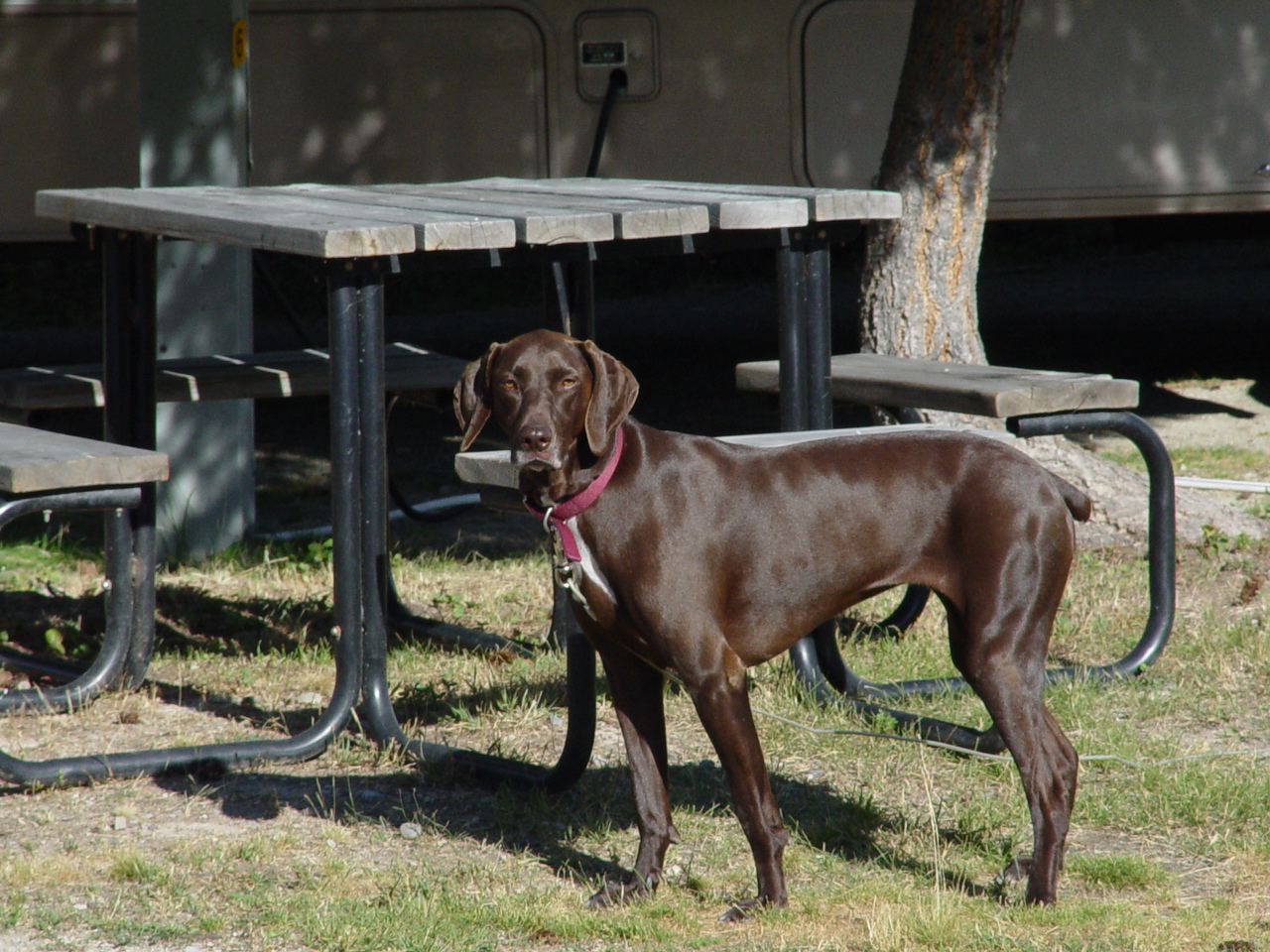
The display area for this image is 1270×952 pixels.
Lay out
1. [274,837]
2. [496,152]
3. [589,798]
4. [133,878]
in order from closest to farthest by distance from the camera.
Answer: [133,878] < [274,837] < [589,798] < [496,152]

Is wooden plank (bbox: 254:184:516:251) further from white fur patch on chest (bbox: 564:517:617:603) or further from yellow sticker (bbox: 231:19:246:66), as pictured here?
yellow sticker (bbox: 231:19:246:66)

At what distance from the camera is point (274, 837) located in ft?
12.4

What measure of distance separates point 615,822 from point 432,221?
1.54 metres

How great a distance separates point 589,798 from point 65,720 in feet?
5.49

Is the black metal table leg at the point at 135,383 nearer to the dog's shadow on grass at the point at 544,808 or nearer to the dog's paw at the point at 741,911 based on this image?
the dog's shadow on grass at the point at 544,808

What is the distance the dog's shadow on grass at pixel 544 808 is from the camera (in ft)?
12.2

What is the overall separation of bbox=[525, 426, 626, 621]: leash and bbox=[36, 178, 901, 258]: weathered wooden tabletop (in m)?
0.83

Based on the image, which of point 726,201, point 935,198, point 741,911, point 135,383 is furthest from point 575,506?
point 935,198

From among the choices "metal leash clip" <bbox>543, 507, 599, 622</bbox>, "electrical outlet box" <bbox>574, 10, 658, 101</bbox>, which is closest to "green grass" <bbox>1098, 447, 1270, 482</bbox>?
"electrical outlet box" <bbox>574, 10, 658, 101</bbox>

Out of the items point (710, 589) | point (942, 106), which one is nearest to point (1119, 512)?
point (942, 106)

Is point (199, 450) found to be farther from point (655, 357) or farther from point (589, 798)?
point (655, 357)

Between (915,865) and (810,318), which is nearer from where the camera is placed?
(915,865)

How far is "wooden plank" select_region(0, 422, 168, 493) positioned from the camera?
3811 millimetres

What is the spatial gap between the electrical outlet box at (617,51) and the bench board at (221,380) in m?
2.99
